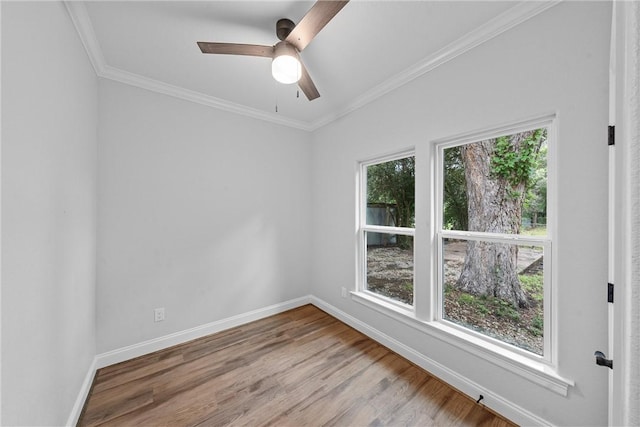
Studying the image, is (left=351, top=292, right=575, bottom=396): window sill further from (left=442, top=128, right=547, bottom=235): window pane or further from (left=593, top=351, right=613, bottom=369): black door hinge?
(left=442, top=128, right=547, bottom=235): window pane

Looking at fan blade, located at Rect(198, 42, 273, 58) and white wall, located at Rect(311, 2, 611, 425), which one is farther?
fan blade, located at Rect(198, 42, 273, 58)

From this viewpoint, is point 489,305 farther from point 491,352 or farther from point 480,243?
point 480,243

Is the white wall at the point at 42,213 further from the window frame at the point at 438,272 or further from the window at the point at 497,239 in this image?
the window at the point at 497,239

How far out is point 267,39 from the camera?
1.76 meters

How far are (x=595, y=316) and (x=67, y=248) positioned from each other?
294 centimetres

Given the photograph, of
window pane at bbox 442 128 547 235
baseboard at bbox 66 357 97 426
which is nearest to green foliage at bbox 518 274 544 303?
window pane at bbox 442 128 547 235

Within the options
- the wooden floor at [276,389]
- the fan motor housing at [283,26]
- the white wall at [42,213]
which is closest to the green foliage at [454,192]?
the wooden floor at [276,389]

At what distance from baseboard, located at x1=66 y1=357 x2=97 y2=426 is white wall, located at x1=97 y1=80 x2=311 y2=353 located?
0.56ft

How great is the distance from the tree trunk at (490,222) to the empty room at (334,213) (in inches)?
0.6

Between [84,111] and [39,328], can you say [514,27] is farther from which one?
[39,328]

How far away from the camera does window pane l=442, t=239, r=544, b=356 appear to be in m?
1.55

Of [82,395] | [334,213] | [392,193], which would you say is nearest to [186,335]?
[82,395]

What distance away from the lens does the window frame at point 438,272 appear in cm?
144

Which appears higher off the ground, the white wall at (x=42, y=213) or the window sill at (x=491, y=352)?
the white wall at (x=42, y=213)
